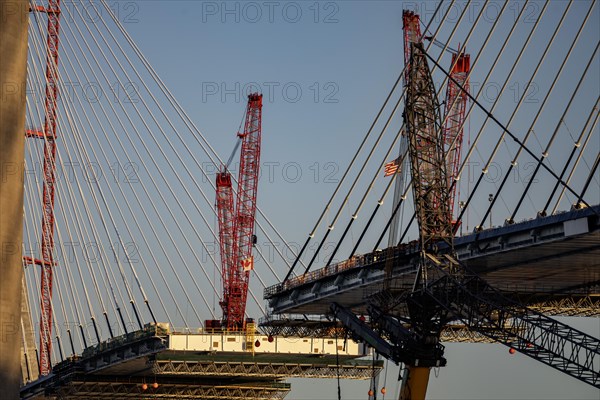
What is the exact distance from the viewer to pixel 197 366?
115 meters

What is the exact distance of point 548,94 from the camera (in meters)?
81.6

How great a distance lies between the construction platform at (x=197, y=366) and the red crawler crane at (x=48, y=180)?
22.8 feet

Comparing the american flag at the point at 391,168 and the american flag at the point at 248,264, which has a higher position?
the american flag at the point at 248,264

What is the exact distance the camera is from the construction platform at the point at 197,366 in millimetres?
112062

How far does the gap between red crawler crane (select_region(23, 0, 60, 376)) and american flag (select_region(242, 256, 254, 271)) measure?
73.7 feet

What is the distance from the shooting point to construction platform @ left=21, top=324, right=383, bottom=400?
368 feet

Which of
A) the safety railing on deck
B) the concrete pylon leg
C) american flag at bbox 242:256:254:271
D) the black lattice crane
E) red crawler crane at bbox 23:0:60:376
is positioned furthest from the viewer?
american flag at bbox 242:256:254:271

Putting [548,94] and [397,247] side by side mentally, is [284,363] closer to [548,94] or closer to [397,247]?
[397,247]

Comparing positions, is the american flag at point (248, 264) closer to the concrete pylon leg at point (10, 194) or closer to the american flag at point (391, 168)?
the american flag at point (391, 168)

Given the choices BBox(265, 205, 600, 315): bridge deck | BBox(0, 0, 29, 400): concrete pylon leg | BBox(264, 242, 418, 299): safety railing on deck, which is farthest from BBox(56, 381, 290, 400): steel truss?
BBox(0, 0, 29, 400): concrete pylon leg

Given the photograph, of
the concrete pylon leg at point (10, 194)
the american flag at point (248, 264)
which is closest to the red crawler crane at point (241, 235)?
the american flag at point (248, 264)

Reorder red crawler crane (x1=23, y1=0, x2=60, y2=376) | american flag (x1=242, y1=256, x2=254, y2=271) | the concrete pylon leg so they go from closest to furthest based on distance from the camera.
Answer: the concrete pylon leg < red crawler crane (x1=23, y1=0, x2=60, y2=376) < american flag (x1=242, y1=256, x2=254, y2=271)

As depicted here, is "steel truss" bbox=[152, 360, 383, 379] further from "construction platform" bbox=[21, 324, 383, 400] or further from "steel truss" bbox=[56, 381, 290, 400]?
"steel truss" bbox=[56, 381, 290, 400]

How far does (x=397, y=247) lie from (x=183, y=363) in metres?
36.2
